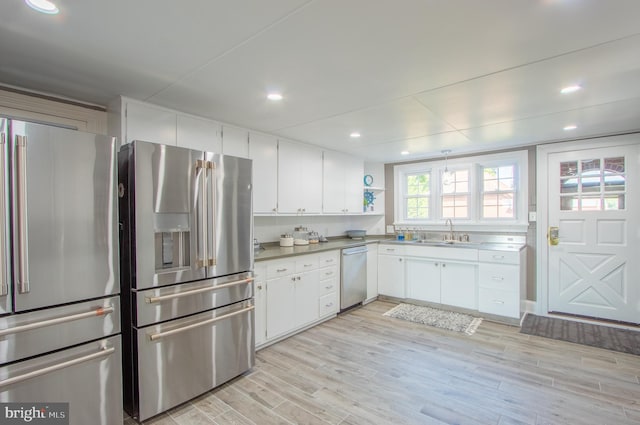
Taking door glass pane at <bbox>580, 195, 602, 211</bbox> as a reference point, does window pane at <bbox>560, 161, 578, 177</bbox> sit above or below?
above

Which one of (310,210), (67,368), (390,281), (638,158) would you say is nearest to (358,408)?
(67,368)

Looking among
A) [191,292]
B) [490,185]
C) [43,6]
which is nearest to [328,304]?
[191,292]

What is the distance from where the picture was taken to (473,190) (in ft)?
15.5

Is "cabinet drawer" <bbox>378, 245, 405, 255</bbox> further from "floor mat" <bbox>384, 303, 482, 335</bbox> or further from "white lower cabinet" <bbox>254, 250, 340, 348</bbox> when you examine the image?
"white lower cabinet" <bbox>254, 250, 340, 348</bbox>

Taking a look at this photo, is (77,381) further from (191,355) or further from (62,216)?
(62,216)

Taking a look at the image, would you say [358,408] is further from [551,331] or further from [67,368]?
[551,331]

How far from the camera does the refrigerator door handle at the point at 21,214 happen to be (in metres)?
1.54

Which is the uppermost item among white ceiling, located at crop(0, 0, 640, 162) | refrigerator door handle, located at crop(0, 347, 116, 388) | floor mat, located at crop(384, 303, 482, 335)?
white ceiling, located at crop(0, 0, 640, 162)

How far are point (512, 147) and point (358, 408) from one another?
3.97 m

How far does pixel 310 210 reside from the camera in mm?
4094

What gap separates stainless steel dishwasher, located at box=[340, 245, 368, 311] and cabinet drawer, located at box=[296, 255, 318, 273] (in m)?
0.56

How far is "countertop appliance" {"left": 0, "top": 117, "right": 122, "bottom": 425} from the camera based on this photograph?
5.01 ft

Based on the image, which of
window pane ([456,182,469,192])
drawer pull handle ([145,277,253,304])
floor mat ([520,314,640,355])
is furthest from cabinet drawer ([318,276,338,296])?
window pane ([456,182,469,192])

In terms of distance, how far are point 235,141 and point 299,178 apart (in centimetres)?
100
